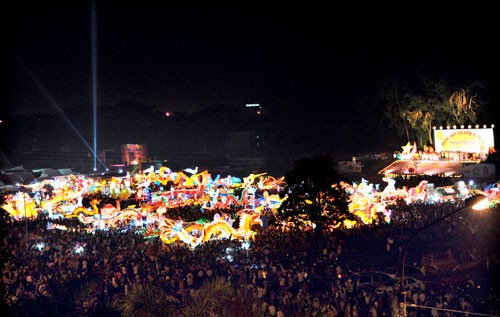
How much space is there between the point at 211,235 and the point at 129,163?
24.0 m

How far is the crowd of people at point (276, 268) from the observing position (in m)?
9.09

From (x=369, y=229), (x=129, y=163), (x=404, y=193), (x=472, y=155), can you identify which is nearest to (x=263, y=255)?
(x=369, y=229)

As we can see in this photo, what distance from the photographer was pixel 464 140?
88.2 feet

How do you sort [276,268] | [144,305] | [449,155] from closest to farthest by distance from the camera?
[144,305], [276,268], [449,155]

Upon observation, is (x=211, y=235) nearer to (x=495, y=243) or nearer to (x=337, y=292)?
(x=337, y=292)

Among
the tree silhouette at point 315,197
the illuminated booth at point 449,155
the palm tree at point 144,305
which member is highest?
the illuminated booth at point 449,155

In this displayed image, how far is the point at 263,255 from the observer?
1141cm

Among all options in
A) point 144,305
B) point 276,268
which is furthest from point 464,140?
point 144,305

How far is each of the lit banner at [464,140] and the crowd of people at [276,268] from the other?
42.8ft

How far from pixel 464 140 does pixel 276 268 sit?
19.5m

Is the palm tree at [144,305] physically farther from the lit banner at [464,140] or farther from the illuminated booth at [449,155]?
the lit banner at [464,140]

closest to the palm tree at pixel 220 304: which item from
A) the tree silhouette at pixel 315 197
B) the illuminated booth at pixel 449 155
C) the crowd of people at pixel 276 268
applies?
the crowd of people at pixel 276 268

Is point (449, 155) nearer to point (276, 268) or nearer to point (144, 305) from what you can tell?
point (276, 268)

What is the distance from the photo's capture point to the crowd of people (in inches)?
358
